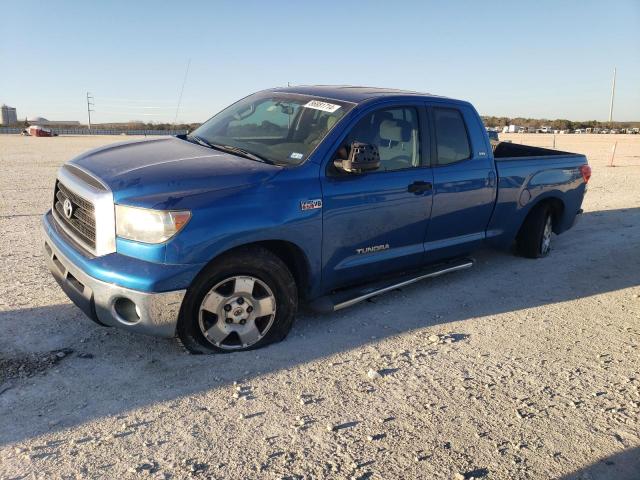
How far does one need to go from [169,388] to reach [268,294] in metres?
0.94

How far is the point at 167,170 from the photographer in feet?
12.0

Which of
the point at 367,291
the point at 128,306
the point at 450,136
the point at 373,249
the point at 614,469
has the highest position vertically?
the point at 450,136

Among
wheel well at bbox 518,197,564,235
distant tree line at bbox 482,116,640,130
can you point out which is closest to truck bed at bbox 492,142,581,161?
wheel well at bbox 518,197,564,235

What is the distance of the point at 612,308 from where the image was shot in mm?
5109

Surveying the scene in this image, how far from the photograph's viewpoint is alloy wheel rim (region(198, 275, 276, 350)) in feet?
12.0

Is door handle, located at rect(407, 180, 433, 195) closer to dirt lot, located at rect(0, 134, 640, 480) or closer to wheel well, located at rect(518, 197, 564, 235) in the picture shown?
dirt lot, located at rect(0, 134, 640, 480)

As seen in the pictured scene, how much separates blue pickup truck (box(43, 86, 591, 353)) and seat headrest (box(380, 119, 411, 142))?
0.01 metres

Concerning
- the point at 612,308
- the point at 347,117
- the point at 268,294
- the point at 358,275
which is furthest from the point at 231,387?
the point at 612,308

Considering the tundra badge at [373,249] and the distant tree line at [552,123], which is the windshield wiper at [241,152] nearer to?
the tundra badge at [373,249]

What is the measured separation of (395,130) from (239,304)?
6.97 feet

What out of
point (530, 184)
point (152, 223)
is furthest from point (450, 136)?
point (152, 223)

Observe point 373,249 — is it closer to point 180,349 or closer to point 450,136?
point 450,136

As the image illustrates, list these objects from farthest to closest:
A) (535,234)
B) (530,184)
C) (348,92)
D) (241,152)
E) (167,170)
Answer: (535,234) → (530,184) → (348,92) → (241,152) → (167,170)

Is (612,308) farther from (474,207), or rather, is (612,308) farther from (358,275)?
Result: (358,275)
